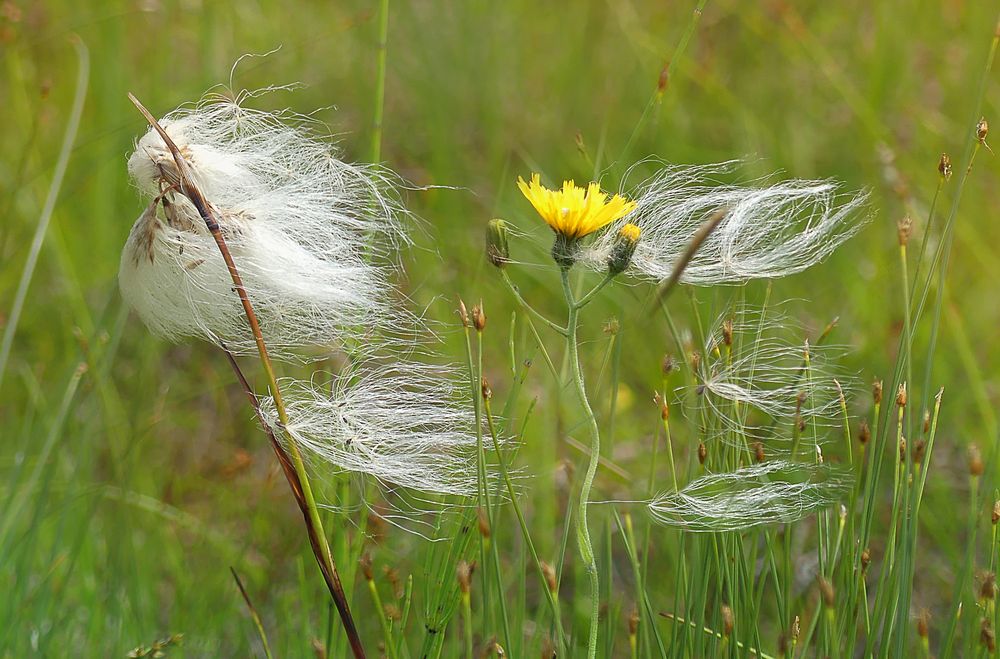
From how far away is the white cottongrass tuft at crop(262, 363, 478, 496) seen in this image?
112 cm

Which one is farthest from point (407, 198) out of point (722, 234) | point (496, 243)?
point (496, 243)

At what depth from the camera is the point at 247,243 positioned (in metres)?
1.12

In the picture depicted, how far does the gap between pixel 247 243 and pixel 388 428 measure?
0.26 m

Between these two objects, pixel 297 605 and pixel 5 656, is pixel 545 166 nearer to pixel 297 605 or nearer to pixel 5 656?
pixel 297 605

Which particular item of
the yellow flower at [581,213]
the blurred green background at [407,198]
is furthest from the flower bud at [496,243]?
the blurred green background at [407,198]

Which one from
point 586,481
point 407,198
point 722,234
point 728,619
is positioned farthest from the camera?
point 407,198

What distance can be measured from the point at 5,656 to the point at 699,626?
103 cm

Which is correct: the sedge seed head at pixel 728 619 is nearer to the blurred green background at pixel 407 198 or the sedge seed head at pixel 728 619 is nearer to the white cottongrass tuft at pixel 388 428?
the white cottongrass tuft at pixel 388 428

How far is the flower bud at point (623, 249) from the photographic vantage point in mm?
1005

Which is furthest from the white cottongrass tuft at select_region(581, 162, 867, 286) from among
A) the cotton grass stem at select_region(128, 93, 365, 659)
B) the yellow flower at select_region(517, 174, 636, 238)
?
the cotton grass stem at select_region(128, 93, 365, 659)

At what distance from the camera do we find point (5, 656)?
4.97 feet

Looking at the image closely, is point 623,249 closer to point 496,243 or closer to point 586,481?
point 496,243

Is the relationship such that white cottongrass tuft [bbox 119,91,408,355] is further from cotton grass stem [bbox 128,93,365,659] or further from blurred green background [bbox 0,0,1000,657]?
blurred green background [bbox 0,0,1000,657]

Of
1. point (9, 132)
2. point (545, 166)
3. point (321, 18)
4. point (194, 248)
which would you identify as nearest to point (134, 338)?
point (9, 132)
